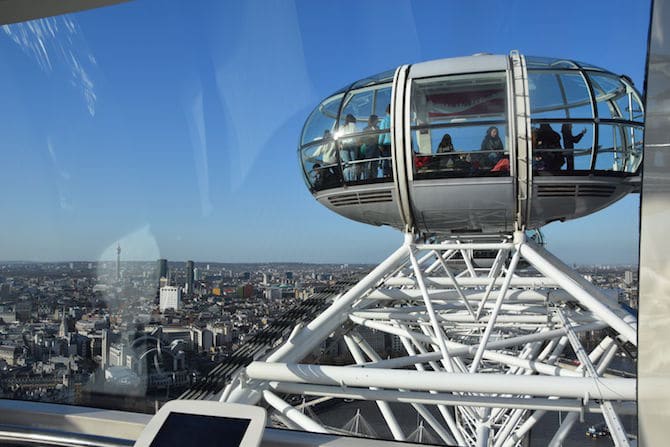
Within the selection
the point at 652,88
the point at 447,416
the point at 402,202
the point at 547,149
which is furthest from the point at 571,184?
the point at 652,88

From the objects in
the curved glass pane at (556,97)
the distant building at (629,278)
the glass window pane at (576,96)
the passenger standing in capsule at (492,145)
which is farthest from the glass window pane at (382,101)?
the distant building at (629,278)

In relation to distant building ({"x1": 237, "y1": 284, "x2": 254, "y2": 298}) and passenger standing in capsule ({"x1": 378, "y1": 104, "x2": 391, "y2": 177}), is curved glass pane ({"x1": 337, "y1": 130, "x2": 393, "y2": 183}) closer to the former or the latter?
passenger standing in capsule ({"x1": 378, "y1": 104, "x2": 391, "y2": 177})

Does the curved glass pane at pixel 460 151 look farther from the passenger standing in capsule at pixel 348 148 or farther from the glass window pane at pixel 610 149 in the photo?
the glass window pane at pixel 610 149

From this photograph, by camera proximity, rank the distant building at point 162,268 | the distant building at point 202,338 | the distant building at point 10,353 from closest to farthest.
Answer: the distant building at point 10,353, the distant building at point 202,338, the distant building at point 162,268

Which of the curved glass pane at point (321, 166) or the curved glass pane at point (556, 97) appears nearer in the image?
the curved glass pane at point (556, 97)

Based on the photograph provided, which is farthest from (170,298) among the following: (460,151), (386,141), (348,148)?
(460,151)

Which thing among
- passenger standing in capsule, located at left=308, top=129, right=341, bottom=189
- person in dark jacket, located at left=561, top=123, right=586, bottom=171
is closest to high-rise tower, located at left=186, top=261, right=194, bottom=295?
passenger standing in capsule, located at left=308, top=129, right=341, bottom=189
